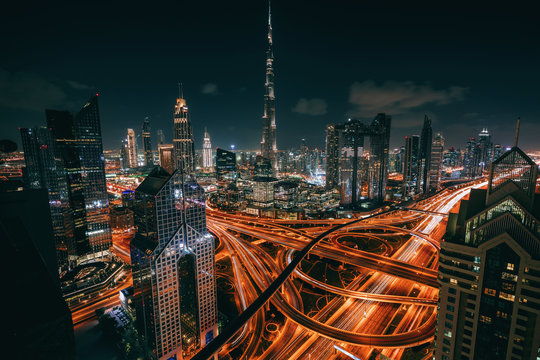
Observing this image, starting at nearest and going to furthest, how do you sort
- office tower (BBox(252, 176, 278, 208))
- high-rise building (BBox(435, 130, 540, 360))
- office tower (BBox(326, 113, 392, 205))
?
high-rise building (BBox(435, 130, 540, 360))
office tower (BBox(252, 176, 278, 208))
office tower (BBox(326, 113, 392, 205))

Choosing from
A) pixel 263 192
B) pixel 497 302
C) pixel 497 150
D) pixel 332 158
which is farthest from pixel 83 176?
pixel 497 150

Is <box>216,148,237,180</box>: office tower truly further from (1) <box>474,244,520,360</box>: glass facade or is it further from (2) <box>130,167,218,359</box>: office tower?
(1) <box>474,244,520,360</box>: glass facade

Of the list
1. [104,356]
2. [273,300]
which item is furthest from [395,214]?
[104,356]

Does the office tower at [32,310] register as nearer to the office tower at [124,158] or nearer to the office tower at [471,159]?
the office tower at [471,159]

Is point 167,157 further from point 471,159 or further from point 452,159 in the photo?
point 452,159

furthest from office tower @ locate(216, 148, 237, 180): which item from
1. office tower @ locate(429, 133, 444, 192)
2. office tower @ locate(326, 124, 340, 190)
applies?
office tower @ locate(429, 133, 444, 192)

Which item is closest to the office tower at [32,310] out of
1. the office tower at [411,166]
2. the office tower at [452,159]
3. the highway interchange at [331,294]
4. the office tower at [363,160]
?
the highway interchange at [331,294]

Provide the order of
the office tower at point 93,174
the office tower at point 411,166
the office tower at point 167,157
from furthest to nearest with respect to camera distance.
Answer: the office tower at point 167,157
the office tower at point 411,166
the office tower at point 93,174
